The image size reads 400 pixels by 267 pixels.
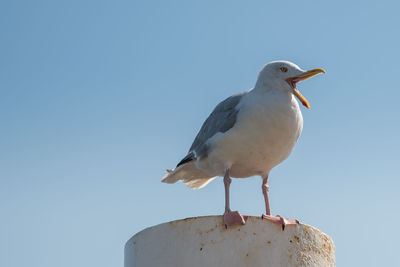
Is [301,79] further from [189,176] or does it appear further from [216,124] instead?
[189,176]

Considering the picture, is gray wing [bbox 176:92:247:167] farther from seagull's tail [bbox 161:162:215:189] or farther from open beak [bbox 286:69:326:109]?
open beak [bbox 286:69:326:109]

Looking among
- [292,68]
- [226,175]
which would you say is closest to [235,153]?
[226,175]

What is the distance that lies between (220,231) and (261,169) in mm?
2416

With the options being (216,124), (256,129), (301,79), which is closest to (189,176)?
(216,124)

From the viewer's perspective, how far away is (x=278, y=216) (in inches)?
208

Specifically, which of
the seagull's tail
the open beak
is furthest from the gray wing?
the open beak

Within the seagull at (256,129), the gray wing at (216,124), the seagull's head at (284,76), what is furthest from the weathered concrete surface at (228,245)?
the seagull's head at (284,76)

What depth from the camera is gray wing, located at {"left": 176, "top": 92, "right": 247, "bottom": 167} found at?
23.1 ft

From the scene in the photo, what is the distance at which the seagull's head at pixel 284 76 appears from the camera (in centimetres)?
704

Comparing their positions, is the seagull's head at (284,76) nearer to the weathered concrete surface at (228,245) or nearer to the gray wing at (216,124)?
the gray wing at (216,124)

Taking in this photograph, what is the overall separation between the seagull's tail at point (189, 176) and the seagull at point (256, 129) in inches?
7.0

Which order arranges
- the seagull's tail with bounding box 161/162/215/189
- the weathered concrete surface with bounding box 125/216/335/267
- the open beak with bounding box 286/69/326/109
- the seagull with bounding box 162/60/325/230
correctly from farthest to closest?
the seagull's tail with bounding box 161/162/215/189 < the open beak with bounding box 286/69/326/109 < the seagull with bounding box 162/60/325/230 < the weathered concrete surface with bounding box 125/216/335/267

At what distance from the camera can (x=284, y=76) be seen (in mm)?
7145

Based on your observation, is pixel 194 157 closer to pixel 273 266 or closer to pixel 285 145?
pixel 285 145
